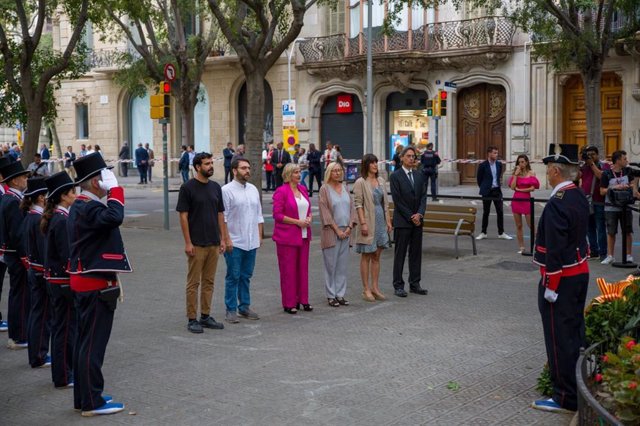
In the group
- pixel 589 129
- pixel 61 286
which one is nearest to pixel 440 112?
pixel 589 129

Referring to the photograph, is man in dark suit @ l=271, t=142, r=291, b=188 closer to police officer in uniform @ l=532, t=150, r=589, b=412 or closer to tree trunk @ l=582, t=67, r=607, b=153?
tree trunk @ l=582, t=67, r=607, b=153

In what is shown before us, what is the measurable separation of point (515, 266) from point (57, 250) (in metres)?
8.22

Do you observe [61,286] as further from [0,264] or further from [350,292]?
[350,292]

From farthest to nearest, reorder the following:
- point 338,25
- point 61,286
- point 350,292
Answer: point 338,25
point 350,292
point 61,286

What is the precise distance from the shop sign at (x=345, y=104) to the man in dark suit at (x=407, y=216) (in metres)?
26.0

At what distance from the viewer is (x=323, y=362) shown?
7.90m

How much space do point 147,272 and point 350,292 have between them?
3.57 m

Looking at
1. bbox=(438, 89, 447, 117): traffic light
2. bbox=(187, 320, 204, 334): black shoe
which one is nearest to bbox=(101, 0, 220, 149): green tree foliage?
bbox=(438, 89, 447, 117): traffic light

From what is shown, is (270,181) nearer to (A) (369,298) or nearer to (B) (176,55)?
(B) (176,55)

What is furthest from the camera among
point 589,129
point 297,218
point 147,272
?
point 589,129

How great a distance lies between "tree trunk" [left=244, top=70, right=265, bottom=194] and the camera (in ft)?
57.6

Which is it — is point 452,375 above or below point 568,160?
below

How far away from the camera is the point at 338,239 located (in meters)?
10.6

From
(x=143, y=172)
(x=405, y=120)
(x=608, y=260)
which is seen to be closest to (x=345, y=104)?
A: (x=405, y=120)
